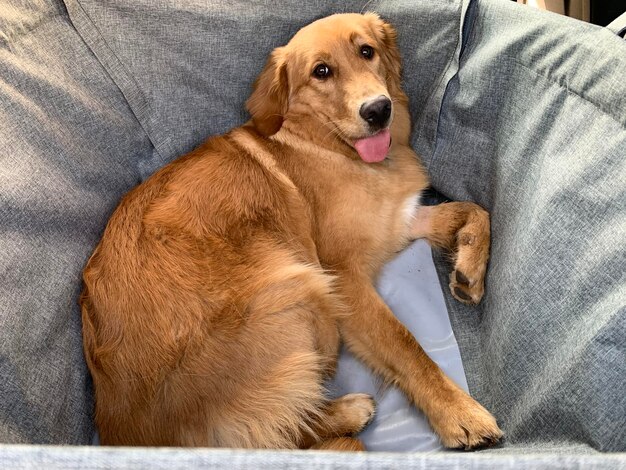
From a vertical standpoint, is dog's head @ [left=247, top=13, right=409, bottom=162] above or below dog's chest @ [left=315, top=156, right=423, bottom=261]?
above

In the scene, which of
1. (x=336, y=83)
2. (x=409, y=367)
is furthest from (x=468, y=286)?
(x=336, y=83)

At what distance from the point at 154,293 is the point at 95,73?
903 mm

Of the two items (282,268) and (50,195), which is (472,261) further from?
(50,195)

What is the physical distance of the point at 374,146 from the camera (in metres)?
1.86

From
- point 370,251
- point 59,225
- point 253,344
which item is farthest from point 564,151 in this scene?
point 59,225

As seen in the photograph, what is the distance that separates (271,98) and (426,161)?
2.05 feet

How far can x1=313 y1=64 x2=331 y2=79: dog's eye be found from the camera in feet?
6.08

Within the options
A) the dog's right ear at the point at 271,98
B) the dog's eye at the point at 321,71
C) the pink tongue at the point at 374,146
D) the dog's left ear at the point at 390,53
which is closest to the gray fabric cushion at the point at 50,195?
the dog's right ear at the point at 271,98

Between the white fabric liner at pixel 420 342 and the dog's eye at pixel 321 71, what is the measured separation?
2.27ft

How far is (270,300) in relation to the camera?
5.21 ft

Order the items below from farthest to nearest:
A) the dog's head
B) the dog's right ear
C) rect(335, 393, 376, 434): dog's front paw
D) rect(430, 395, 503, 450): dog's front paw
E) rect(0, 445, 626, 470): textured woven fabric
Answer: the dog's right ear → the dog's head → rect(335, 393, 376, 434): dog's front paw → rect(430, 395, 503, 450): dog's front paw → rect(0, 445, 626, 470): textured woven fabric

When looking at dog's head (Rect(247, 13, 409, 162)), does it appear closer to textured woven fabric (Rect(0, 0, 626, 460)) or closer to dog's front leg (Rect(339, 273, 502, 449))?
textured woven fabric (Rect(0, 0, 626, 460))

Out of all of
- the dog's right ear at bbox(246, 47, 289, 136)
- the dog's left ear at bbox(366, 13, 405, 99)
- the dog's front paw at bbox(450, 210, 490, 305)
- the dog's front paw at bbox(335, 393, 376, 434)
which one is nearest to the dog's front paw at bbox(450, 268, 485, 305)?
the dog's front paw at bbox(450, 210, 490, 305)

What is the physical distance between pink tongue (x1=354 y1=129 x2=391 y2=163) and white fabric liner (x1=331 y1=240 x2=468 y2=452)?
0.38 m
